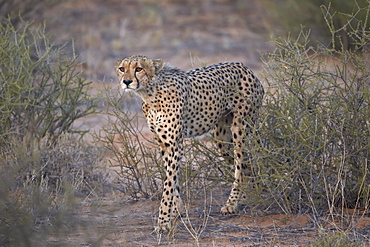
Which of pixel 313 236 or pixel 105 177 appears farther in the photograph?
pixel 105 177

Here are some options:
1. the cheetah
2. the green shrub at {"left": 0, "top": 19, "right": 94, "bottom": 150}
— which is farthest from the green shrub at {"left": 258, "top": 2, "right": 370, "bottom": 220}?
the green shrub at {"left": 0, "top": 19, "right": 94, "bottom": 150}

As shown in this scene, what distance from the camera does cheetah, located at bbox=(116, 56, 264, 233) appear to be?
198 inches

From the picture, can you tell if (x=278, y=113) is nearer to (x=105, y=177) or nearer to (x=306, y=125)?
(x=306, y=125)

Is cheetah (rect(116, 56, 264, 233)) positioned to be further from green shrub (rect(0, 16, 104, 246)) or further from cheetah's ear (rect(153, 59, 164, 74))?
green shrub (rect(0, 16, 104, 246))

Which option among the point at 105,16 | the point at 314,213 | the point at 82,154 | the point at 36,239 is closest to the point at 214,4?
the point at 105,16

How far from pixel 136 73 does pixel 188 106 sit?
2.01ft

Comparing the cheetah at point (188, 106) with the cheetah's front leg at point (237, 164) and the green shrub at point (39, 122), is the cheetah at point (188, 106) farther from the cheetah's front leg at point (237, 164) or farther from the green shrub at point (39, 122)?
the green shrub at point (39, 122)

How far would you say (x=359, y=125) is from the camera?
476 centimetres

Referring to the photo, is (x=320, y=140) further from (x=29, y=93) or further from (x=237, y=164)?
(x=29, y=93)

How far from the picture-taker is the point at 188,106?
17.4ft

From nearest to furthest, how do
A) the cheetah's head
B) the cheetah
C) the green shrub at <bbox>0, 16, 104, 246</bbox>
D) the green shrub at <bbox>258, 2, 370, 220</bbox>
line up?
the green shrub at <bbox>258, 2, 370, 220</bbox>, the cheetah's head, the cheetah, the green shrub at <bbox>0, 16, 104, 246</bbox>

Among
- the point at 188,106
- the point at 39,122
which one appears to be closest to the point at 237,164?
the point at 188,106

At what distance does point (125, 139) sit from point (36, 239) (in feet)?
7.65

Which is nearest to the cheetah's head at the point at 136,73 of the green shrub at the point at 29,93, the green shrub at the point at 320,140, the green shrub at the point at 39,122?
the green shrub at the point at 320,140
